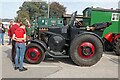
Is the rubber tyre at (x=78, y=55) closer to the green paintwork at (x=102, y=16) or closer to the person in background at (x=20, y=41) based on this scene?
the person in background at (x=20, y=41)

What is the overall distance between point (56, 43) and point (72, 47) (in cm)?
67

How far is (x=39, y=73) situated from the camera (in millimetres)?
6977

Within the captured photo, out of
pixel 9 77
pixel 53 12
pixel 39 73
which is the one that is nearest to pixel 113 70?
pixel 39 73

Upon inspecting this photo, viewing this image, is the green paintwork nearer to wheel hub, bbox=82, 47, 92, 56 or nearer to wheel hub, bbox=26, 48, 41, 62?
wheel hub, bbox=82, 47, 92, 56

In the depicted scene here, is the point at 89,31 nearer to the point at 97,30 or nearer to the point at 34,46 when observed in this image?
the point at 97,30

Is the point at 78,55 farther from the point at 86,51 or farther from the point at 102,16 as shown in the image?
the point at 102,16

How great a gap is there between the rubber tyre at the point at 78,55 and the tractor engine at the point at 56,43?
0.51 metres

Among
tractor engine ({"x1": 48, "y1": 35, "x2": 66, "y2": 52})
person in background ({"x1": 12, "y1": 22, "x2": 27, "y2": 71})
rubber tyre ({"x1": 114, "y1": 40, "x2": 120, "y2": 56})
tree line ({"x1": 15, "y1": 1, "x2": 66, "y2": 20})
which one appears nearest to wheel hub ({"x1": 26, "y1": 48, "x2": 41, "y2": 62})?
tractor engine ({"x1": 48, "y1": 35, "x2": 66, "y2": 52})

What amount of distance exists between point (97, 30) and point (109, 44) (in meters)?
3.31

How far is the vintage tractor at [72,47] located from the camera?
822cm

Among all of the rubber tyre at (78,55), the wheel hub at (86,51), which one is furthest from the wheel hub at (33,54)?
the wheel hub at (86,51)

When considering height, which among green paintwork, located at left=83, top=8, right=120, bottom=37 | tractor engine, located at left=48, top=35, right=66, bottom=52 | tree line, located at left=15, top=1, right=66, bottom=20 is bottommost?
tractor engine, located at left=48, top=35, right=66, bottom=52

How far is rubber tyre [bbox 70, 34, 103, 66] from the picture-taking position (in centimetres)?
820

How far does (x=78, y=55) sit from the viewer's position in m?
8.23
